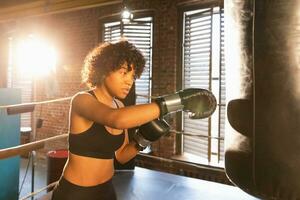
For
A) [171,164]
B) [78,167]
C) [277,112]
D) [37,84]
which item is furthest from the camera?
[37,84]

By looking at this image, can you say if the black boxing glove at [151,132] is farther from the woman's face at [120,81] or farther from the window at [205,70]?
the window at [205,70]

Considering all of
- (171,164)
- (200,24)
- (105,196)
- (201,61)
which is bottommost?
(171,164)

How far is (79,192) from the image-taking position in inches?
61.3

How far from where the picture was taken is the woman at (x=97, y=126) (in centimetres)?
148

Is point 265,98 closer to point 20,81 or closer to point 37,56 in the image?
point 37,56

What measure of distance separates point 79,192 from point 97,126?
34cm

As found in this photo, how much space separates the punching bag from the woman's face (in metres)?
0.51

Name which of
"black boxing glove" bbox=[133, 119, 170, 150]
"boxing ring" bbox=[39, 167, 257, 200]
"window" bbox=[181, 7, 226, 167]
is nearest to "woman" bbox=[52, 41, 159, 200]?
"black boxing glove" bbox=[133, 119, 170, 150]

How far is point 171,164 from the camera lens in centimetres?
441

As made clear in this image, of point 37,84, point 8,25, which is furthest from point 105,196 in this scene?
point 8,25

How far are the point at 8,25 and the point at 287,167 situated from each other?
22.7 ft

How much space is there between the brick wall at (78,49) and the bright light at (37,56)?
0.16 meters

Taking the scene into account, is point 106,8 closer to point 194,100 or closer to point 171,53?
point 171,53

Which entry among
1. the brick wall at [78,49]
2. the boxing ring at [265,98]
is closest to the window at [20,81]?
the brick wall at [78,49]
